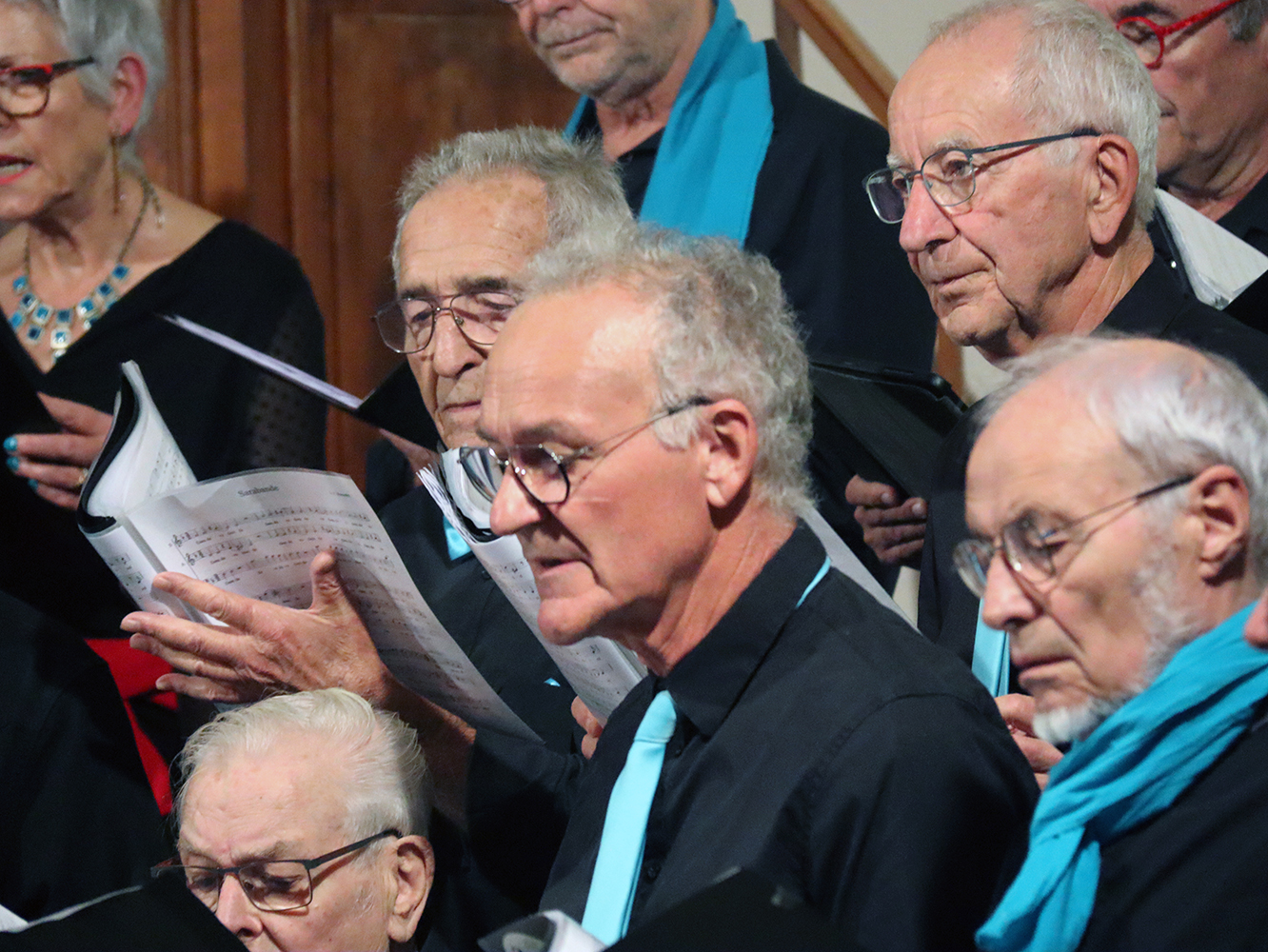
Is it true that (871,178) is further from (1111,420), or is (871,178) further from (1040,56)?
(1111,420)

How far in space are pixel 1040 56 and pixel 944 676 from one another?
0.89 m

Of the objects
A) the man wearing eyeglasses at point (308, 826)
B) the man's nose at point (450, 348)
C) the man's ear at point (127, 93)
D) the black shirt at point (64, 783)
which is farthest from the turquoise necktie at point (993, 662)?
the man's ear at point (127, 93)

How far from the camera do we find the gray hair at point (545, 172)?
2.48 m

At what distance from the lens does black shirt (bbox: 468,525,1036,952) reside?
151cm

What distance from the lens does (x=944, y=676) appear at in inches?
64.4

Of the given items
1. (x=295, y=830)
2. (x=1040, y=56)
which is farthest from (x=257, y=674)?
(x=1040, y=56)

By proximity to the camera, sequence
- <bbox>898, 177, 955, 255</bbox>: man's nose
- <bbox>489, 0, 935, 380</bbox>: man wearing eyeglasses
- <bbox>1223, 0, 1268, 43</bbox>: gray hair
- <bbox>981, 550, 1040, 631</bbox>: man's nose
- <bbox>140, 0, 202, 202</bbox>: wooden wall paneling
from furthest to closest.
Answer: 1. <bbox>140, 0, 202, 202</bbox>: wooden wall paneling
2. <bbox>489, 0, 935, 380</bbox>: man wearing eyeglasses
3. <bbox>1223, 0, 1268, 43</bbox>: gray hair
4. <bbox>898, 177, 955, 255</bbox>: man's nose
5. <bbox>981, 550, 1040, 631</bbox>: man's nose

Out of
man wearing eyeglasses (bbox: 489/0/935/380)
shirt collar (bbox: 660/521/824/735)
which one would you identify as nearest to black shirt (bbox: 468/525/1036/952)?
shirt collar (bbox: 660/521/824/735)

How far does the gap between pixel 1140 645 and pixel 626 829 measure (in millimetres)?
566

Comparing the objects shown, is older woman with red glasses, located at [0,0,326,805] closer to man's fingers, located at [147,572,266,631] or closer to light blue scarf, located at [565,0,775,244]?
light blue scarf, located at [565,0,775,244]

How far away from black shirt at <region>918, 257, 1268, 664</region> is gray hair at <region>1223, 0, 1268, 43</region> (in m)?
0.67

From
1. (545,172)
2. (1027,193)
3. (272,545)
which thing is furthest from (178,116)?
(1027,193)

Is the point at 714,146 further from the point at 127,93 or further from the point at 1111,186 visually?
the point at 127,93

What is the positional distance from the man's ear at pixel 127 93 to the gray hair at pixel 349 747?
136 cm
